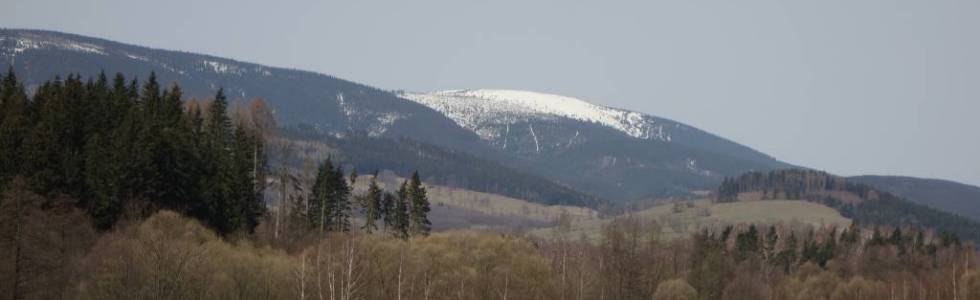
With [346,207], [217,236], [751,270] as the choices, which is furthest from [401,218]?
[751,270]

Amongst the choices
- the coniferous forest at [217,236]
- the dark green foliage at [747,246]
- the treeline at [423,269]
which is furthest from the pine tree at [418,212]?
the dark green foliage at [747,246]

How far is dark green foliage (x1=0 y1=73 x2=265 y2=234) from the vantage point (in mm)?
90625

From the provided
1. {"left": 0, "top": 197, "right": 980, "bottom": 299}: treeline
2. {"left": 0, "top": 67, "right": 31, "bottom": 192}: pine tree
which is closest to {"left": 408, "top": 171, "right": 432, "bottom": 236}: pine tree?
{"left": 0, "top": 197, "right": 980, "bottom": 299}: treeline

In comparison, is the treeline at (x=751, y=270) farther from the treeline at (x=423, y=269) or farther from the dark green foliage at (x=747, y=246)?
the treeline at (x=423, y=269)

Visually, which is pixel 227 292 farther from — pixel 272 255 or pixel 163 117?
pixel 163 117

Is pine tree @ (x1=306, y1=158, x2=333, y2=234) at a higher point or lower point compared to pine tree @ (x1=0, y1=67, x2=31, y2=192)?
lower

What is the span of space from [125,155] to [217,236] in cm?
926

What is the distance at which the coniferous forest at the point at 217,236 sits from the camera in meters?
71.9

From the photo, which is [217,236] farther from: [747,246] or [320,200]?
[747,246]

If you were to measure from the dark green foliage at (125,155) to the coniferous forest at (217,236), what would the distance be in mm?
156

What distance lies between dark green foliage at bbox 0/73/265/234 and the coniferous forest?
6.1 inches

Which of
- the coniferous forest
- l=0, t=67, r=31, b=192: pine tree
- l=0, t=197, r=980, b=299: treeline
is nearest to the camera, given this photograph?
l=0, t=197, r=980, b=299: treeline

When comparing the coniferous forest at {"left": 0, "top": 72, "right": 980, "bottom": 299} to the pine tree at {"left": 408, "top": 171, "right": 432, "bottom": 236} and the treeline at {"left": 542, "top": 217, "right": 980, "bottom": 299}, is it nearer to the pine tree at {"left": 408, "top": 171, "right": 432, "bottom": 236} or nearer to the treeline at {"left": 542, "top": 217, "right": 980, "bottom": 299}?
the pine tree at {"left": 408, "top": 171, "right": 432, "bottom": 236}

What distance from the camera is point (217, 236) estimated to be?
94375 millimetres
